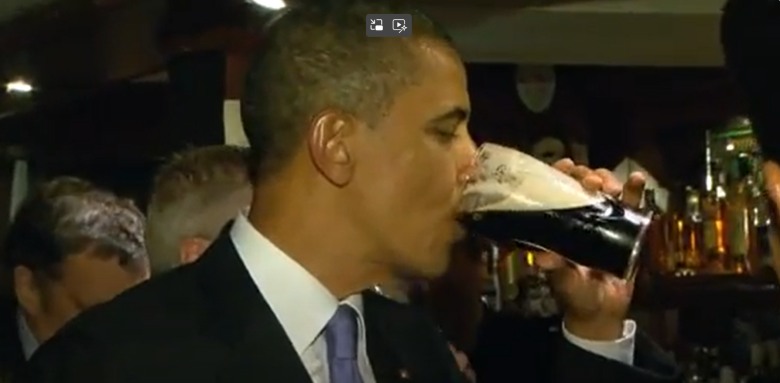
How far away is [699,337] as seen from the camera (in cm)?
368

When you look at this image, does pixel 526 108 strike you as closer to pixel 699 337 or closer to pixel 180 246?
pixel 699 337

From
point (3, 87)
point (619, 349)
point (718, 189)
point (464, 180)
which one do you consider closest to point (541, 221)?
point (464, 180)

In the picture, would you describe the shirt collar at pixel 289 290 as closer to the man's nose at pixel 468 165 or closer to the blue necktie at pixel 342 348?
the blue necktie at pixel 342 348

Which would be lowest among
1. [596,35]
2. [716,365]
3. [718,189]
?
[716,365]

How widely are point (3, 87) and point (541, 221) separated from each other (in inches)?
109

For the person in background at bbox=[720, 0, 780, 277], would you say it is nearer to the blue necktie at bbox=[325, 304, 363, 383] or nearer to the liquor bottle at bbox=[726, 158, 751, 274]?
the blue necktie at bbox=[325, 304, 363, 383]

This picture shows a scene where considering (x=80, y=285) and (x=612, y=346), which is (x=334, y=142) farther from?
(x=80, y=285)

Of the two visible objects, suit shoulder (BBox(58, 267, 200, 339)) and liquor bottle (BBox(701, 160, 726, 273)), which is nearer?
suit shoulder (BBox(58, 267, 200, 339))

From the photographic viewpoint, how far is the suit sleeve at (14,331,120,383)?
3.64ft

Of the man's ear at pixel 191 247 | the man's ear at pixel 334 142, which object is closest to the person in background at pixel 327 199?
the man's ear at pixel 334 142

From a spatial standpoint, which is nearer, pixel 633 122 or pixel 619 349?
pixel 619 349

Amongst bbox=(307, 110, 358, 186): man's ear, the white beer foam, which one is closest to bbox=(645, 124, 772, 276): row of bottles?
the white beer foam

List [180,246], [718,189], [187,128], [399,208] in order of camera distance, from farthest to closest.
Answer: [718,189] → [187,128] → [180,246] → [399,208]

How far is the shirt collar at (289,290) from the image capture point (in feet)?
3.89
